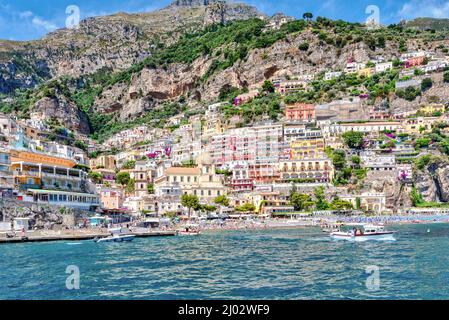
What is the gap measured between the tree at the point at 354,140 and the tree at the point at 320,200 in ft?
43.9

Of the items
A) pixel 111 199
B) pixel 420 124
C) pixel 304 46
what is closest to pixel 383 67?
pixel 304 46

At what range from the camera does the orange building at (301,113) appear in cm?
9200

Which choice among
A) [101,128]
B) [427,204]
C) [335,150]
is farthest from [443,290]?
[101,128]

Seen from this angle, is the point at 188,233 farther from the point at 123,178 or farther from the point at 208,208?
the point at 123,178

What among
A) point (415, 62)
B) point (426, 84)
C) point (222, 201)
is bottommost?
point (222, 201)

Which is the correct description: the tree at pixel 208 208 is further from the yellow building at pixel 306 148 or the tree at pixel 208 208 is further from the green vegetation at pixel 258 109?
the green vegetation at pixel 258 109

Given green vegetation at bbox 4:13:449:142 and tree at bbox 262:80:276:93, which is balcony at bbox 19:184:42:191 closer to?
green vegetation at bbox 4:13:449:142

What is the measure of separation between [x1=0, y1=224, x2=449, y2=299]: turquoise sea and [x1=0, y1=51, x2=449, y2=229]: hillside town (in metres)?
21.1

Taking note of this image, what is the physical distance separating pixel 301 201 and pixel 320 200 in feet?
9.20

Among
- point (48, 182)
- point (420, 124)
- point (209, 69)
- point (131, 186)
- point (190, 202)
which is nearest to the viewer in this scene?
point (48, 182)

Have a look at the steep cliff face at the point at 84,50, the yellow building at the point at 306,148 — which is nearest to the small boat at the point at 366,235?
the yellow building at the point at 306,148

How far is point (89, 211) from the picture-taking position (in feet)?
163

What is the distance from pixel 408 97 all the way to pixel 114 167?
53250 millimetres

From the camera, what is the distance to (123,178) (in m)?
78.5
